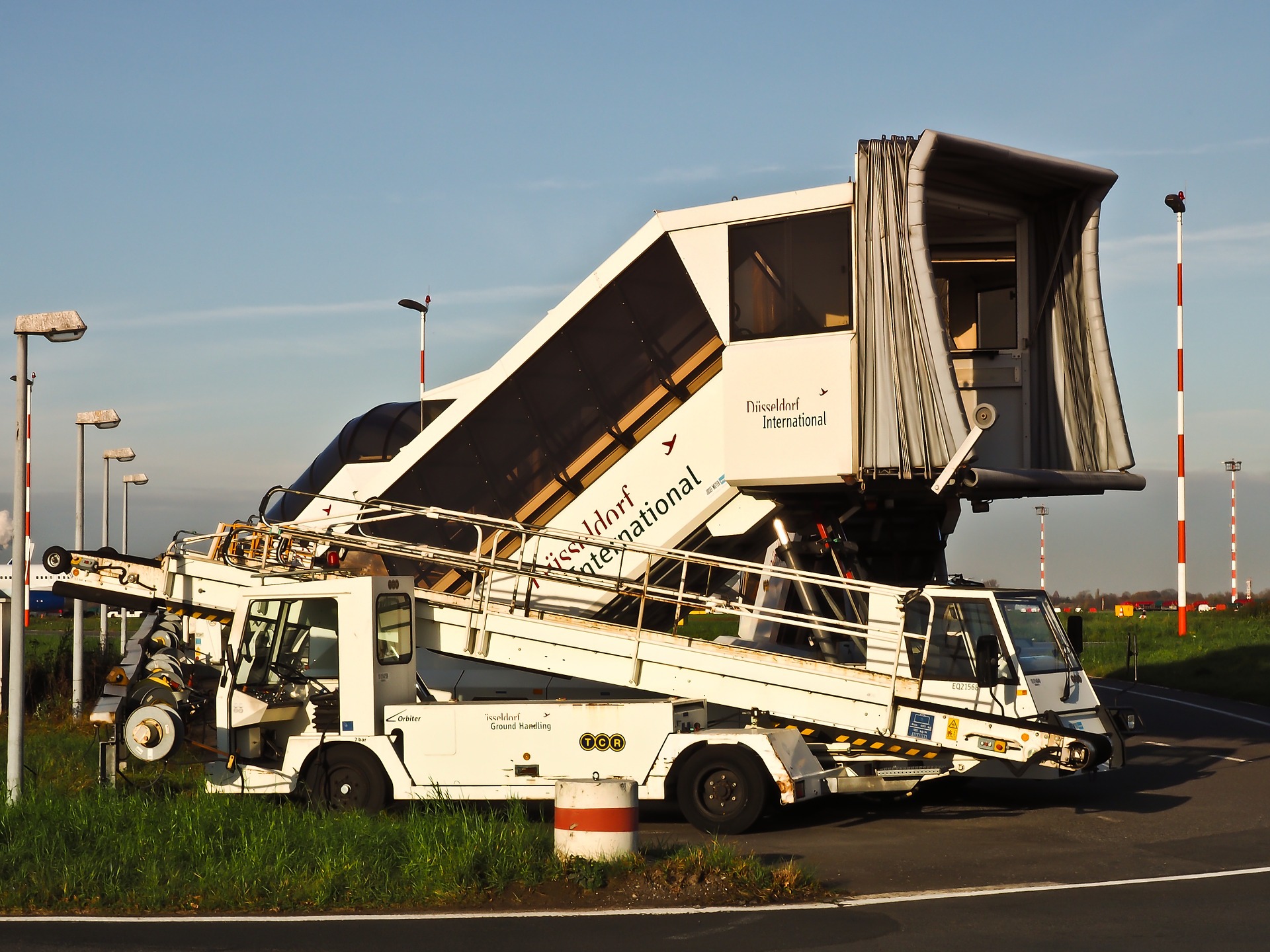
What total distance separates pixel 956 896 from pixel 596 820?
2.36 meters

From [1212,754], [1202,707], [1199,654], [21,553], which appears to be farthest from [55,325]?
[1199,654]

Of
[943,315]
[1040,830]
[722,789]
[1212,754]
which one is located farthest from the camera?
[1212,754]

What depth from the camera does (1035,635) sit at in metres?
12.2

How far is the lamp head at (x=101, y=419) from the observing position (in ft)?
66.8

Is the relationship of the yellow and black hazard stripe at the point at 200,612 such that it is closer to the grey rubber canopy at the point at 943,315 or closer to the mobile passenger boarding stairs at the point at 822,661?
the mobile passenger boarding stairs at the point at 822,661

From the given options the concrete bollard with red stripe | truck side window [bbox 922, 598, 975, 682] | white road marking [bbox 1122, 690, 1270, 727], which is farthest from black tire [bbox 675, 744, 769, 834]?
white road marking [bbox 1122, 690, 1270, 727]

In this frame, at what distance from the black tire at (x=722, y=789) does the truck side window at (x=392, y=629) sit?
2759mm

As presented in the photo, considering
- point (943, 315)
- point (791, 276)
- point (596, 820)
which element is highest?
point (791, 276)

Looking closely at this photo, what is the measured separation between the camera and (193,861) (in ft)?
31.0

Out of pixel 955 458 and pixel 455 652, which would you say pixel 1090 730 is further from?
pixel 455 652

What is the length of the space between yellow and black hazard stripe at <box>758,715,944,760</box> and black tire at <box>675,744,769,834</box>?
1.78 feet

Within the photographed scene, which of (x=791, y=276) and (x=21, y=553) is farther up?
(x=791, y=276)

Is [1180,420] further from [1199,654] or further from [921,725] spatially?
[921,725]

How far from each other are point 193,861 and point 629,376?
6.08 metres
